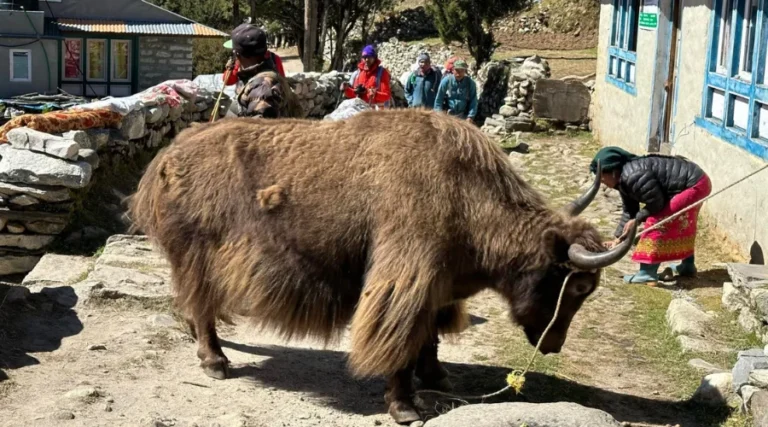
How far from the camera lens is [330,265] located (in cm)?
538

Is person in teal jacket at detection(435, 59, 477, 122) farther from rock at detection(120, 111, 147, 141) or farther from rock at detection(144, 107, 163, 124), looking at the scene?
rock at detection(120, 111, 147, 141)

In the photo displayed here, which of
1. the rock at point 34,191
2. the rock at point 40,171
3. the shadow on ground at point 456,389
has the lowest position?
the shadow on ground at point 456,389

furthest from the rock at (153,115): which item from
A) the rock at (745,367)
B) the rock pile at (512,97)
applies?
the rock at (745,367)

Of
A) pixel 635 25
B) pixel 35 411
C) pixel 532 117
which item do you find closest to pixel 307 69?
pixel 532 117

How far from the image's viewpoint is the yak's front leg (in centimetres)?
533

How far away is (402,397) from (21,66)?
2088 cm

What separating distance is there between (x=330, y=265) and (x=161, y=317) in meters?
1.90

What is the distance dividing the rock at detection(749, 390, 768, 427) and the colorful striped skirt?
10.8 feet

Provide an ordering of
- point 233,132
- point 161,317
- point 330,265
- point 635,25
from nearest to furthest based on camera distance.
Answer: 1. point 330,265
2. point 233,132
3. point 161,317
4. point 635,25

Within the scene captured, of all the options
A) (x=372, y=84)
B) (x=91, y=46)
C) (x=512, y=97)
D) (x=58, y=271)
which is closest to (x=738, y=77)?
(x=372, y=84)

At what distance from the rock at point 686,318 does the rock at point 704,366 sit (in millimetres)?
524

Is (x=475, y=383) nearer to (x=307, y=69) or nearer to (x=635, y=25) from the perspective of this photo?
(x=635, y=25)

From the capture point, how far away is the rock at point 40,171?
8.84 meters

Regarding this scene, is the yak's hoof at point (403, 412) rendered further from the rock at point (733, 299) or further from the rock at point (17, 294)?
the rock at point (733, 299)
